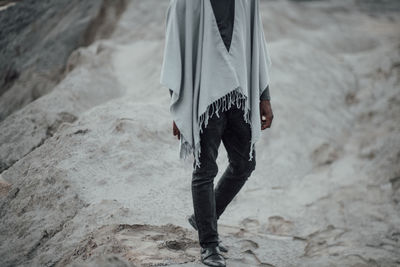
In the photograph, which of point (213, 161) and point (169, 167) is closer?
point (213, 161)

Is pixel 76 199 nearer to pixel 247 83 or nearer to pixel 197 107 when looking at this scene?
pixel 197 107

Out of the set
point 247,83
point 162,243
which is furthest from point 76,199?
point 247,83

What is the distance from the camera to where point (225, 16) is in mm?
2570

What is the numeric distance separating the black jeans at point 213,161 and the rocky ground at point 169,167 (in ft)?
0.91

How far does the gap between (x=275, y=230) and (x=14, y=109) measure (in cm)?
332

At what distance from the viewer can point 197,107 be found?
2596 millimetres

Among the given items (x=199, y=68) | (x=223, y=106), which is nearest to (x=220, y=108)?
(x=223, y=106)

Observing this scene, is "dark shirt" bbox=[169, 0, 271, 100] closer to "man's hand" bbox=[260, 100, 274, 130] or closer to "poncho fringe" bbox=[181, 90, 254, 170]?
"poncho fringe" bbox=[181, 90, 254, 170]

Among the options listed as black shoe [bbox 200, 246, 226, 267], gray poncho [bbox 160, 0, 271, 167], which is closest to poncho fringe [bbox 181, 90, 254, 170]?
gray poncho [bbox 160, 0, 271, 167]

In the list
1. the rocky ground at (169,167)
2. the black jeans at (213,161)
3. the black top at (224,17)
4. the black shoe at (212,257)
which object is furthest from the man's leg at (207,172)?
the black top at (224,17)

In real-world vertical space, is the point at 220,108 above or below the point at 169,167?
above

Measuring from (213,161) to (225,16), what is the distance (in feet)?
2.74

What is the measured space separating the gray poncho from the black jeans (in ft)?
0.17

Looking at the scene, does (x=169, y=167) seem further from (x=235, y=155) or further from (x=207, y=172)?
(x=207, y=172)
